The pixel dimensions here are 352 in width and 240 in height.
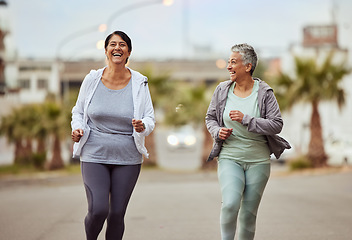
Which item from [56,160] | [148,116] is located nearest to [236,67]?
[148,116]

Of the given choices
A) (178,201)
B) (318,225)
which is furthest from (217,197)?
(318,225)

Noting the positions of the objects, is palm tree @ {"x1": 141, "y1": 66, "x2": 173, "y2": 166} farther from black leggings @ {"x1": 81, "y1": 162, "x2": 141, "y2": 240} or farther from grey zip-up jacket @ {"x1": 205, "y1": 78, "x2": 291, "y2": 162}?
black leggings @ {"x1": 81, "y1": 162, "x2": 141, "y2": 240}

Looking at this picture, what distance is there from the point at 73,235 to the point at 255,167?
331 cm

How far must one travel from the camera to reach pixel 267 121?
15.9ft

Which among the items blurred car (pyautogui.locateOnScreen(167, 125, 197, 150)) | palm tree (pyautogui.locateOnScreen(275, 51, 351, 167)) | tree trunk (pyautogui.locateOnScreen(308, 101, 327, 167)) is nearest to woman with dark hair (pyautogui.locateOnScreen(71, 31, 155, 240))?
palm tree (pyautogui.locateOnScreen(275, 51, 351, 167))

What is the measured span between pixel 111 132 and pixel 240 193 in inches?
44.8

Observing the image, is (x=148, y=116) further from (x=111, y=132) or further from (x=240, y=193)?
(x=240, y=193)

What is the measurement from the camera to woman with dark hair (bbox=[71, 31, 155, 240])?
471 cm

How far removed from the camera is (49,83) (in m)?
78.0

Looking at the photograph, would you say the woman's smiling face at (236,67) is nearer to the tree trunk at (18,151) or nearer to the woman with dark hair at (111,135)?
the woman with dark hair at (111,135)

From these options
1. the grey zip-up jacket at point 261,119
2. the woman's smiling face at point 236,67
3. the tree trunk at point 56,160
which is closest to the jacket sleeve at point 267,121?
the grey zip-up jacket at point 261,119

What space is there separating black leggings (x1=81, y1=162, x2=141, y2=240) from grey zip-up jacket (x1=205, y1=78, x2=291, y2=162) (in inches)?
28.3

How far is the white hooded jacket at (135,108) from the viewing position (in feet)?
15.7

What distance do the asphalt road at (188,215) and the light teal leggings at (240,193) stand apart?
6.89 feet
